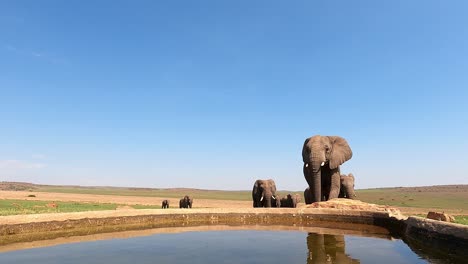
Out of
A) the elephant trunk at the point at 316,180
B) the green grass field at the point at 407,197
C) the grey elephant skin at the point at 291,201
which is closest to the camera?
the elephant trunk at the point at 316,180

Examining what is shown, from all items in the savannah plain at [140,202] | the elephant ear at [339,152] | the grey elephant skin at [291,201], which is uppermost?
the elephant ear at [339,152]

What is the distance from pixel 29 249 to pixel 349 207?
473 inches

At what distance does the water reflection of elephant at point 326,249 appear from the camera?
295 inches

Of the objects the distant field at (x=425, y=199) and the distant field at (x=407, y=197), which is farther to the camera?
the distant field at (x=407, y=197)

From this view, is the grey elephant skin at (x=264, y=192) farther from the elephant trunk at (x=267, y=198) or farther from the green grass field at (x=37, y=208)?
the green grass field at (x=37, y=208)

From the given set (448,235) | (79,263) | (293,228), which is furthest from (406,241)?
(79,263)

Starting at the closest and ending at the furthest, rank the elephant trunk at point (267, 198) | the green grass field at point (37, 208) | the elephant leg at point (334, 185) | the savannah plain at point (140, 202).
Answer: the elephant leg at point (334, 185)
the green grass field at point (37, 208)
the elephant trunk at point (267, 198)
the savannah plain at point (140, 202)

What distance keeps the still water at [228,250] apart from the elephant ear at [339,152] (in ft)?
25.5

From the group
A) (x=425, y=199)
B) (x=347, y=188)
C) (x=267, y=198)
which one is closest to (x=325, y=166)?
(x=347, y=188)

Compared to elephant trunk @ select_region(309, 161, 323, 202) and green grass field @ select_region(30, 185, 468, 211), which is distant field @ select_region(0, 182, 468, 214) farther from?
elephant trunk @ select_region(309, 161, 323, 202)

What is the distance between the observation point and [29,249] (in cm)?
892

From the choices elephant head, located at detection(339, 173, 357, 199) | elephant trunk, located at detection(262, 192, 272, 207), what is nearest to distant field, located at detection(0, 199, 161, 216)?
elephant trunk, located at detection(262, 192, 272, 207)

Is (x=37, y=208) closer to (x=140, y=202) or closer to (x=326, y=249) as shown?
(x=326, y=249)

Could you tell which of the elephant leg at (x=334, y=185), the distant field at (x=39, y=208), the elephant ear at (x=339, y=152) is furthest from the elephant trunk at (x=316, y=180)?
the distant field at (x=39, y=208)
